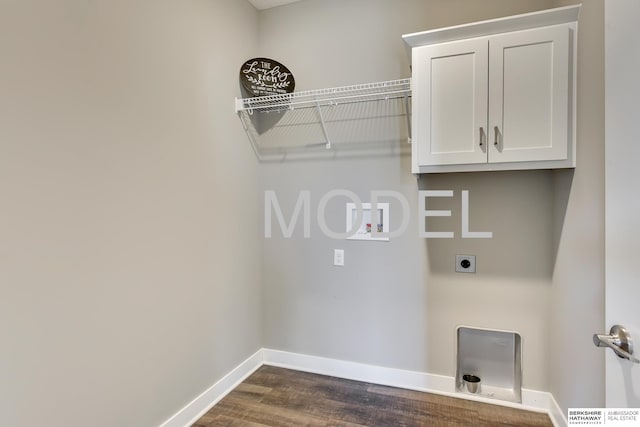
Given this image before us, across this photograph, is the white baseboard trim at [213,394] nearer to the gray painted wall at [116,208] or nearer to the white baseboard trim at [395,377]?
the gray painted wall at [116,208]

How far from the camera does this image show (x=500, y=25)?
1752mm

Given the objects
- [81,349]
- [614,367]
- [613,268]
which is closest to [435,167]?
[613,268]

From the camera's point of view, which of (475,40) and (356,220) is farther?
(356,220)

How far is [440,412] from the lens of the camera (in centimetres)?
206

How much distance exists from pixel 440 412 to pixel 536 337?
2.55ft

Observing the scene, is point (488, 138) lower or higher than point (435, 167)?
higher

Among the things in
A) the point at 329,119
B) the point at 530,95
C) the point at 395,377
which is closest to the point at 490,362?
the point at 395,377

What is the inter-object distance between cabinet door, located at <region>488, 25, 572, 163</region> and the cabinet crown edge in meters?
0.04

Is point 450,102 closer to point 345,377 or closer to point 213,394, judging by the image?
point 345,377

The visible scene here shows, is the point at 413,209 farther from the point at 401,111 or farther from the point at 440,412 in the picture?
the point at 440,412

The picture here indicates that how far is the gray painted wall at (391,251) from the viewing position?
2.09 m

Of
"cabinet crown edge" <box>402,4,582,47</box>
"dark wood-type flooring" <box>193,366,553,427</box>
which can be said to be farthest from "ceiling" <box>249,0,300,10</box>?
"dark wood-type flooring" <box>193,366,553,427</box>

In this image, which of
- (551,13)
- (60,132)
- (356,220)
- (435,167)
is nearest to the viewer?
(60,132)

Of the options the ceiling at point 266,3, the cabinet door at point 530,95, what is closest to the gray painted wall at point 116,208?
the ceiling at point 266,3
